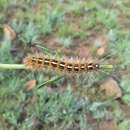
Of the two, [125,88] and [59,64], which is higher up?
[59,64]

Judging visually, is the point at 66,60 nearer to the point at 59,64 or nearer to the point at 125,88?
the point at 59,64

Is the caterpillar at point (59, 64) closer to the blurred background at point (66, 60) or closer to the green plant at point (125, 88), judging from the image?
the blurred background at point (66, 60)

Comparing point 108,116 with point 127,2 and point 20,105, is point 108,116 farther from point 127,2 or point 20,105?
point 127,2

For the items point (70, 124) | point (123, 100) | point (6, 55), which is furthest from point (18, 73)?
point (123, 100)

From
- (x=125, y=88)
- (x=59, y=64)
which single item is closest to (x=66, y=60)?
(x=59, y=64)

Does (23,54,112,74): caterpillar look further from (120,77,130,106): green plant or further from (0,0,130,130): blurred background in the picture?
(120,77,130,106): green plant
